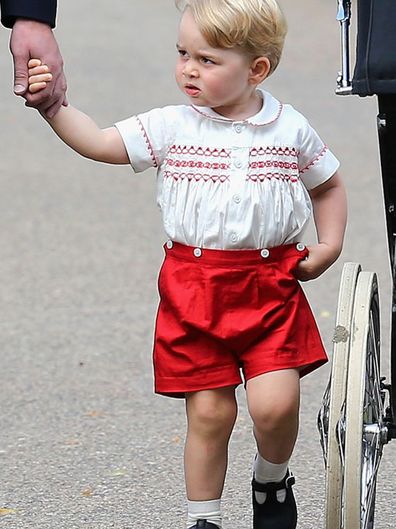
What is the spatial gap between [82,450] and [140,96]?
322 inches

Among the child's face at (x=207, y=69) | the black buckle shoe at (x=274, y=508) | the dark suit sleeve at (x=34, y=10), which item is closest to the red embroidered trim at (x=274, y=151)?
the child's face at (x=207, y=69)

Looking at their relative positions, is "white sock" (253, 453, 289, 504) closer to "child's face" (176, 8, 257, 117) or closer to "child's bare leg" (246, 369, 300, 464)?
"child's bare leg" (246, 369, 300, 464)

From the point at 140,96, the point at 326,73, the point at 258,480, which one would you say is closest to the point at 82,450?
the point at 258,480

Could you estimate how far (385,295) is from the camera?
7.02m

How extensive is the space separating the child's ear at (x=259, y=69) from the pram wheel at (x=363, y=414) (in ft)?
1.80

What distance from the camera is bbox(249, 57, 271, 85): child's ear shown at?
12.0 feet

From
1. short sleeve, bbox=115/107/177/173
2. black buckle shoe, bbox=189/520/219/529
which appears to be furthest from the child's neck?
black buckle shoe, bbox=189/520/219/529

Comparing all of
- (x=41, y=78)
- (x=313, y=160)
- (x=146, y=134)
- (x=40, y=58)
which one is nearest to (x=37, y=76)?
(x=41, y=78)

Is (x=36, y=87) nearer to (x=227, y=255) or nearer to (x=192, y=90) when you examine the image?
(x=192, y=90)

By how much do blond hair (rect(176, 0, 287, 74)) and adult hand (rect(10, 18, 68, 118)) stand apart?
1.26ft

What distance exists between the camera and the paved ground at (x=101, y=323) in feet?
15.2

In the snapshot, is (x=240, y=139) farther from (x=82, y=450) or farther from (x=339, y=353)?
Answer: (x=82, y=450)

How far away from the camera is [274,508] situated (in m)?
3.94

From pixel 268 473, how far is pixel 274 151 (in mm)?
838
